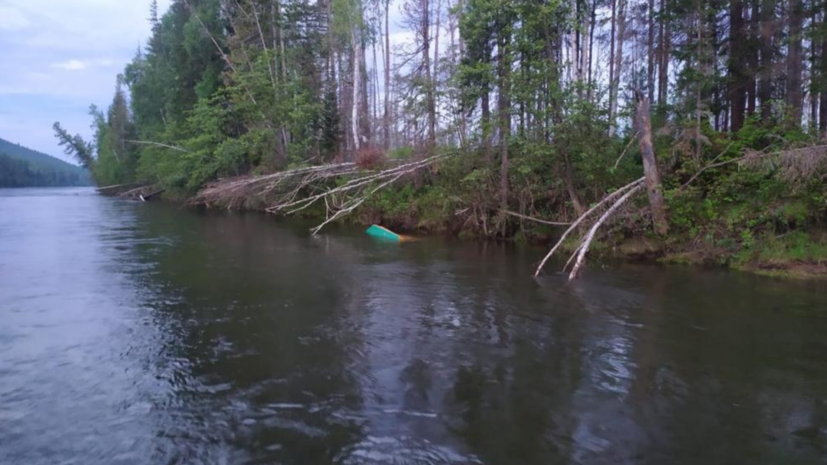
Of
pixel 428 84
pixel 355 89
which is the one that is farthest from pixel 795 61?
pixel 355 89

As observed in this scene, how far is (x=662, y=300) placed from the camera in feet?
37.2

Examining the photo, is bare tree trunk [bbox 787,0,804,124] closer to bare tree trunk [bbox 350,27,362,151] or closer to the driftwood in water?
bare tree trunk [bbox 350,27,362,151]

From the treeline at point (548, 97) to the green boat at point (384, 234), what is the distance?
2436 millimetres

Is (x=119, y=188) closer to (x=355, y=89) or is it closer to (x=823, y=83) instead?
(x=355, y=89)

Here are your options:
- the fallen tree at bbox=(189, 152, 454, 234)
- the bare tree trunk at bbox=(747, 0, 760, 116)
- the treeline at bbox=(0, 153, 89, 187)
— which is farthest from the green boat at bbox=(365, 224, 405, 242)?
the treeline at bbox=(0, 153, 89, 187)

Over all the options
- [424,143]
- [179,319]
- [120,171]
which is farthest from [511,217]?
[120,171]

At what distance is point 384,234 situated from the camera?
22297 millimetres

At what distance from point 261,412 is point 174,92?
50.1 metres

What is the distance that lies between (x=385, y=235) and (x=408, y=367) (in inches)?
576

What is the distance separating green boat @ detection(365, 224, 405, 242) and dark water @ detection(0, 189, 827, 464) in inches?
273

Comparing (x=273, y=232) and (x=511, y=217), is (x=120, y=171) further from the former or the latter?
(x=511, y=217)

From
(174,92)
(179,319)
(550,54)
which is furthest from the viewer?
(174,92)

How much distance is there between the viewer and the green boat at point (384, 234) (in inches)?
842

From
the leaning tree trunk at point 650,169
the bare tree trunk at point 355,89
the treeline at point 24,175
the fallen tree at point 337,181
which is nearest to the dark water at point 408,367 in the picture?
the leaning tree trunk at point 650,169
